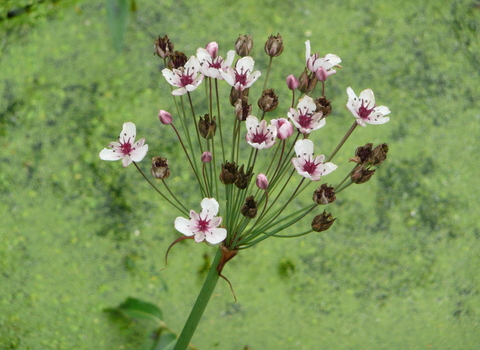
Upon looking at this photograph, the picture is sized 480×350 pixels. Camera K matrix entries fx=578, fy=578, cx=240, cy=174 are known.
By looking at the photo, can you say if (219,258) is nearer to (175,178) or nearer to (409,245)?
(175,178)

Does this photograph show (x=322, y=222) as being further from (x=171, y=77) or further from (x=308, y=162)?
(x=171, y=77)

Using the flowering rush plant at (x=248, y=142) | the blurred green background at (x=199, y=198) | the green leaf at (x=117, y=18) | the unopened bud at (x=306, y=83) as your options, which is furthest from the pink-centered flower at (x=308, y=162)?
the green leaf at (x=117, y=18)

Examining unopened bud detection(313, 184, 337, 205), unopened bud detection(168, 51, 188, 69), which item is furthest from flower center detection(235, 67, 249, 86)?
unopened bud detection(313, 184, 337, 205)

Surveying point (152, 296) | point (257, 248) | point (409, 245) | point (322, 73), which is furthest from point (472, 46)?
point (152, 296)

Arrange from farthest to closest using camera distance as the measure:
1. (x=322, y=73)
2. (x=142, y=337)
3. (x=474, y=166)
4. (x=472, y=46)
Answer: (x=472, y=46)
(x=474, y=166)
(x=142, y=337)
(x=322, y=73)

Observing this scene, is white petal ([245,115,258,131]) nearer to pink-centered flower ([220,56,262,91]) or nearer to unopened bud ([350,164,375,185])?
pink-centered flower ([220,56,262,91])

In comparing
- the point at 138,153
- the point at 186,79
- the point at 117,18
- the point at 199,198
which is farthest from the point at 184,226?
the point at 117,18

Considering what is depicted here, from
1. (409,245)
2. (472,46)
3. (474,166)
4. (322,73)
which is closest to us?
(322,73)
